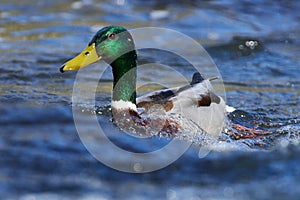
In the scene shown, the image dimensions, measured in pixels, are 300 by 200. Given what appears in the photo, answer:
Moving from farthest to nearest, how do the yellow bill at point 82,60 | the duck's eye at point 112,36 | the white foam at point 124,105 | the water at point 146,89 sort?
the white foam at point 124,105 < the duck's eye at point 112,36 < the yellow bill at point 82,60 < the water at point 146,89

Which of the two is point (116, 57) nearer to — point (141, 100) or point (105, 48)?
point (105, 48)

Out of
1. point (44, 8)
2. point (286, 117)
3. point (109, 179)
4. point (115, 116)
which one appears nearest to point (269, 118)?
point (286, 117)

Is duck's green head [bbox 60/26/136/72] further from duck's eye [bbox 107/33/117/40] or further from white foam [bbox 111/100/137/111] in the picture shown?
white foam [bbox 111/100/137/111]

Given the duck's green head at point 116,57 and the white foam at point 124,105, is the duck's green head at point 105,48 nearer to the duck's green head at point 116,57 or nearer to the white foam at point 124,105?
the duck's green head at point 116,57

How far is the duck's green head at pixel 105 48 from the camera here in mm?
6309

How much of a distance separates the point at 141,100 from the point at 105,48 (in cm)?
76

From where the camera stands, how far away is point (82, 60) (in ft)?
20.7

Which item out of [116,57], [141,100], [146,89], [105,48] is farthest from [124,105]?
[146,89]

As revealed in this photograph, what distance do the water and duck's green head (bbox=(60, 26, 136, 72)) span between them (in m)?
0.62

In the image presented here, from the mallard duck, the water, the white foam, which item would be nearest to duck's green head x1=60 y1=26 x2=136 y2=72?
the mallard duck

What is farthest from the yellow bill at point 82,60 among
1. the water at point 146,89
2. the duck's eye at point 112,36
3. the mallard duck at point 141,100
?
the water at point 146,89

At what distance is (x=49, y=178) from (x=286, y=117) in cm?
278

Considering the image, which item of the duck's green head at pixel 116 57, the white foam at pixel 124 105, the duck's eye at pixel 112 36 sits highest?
the duck's eye at pixel 112 36

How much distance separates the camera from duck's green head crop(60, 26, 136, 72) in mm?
6309
